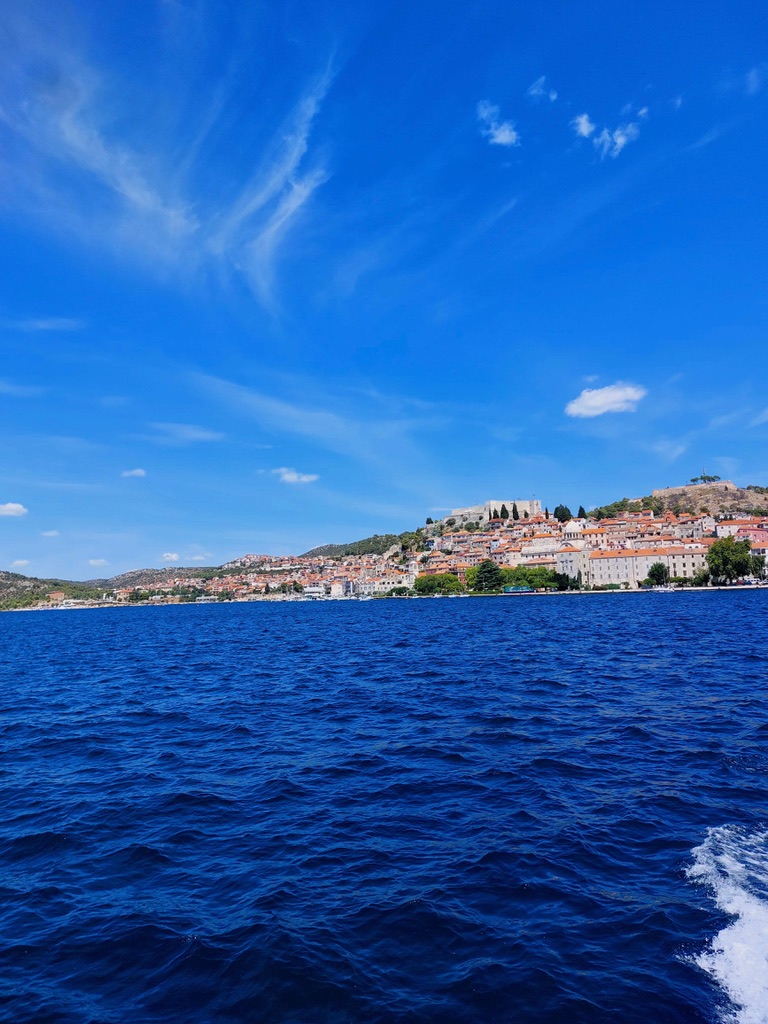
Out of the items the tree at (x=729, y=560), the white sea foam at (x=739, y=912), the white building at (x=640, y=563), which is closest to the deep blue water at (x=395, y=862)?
the white sea foam at (x=739, y=912)

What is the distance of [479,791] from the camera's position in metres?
12.4

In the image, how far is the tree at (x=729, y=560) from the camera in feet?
410

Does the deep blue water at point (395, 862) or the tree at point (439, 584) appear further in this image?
the tree at point (439, 584)

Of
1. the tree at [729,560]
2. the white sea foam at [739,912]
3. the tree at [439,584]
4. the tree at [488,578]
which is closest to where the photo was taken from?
the white sea foam at [739,912]

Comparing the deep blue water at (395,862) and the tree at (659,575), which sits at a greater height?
the tree at (659,575)

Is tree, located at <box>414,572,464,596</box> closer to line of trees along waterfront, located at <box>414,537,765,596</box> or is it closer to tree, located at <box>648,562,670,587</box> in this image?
line of trees along waterfront, located at <box>414,537,765,596</box>

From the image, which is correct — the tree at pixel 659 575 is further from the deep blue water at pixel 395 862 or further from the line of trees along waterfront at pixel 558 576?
the deep blue water at pixel 395 862

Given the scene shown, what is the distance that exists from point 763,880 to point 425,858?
15.0 ft

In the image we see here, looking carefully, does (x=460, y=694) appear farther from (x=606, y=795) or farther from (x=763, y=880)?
(x=763, y=880)

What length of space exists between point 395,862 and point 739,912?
14.8ft

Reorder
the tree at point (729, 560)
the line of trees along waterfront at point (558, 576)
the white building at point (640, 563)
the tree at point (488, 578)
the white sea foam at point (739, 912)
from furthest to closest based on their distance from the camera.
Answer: the tree at point (488, 578) < the white building at point (640, 563) < the line of trees along waterfront at point (558, 576) < the tree at point (729, 560) < the white sea foam at point (739, 912)

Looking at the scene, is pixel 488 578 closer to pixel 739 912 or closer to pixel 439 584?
pixel 439 584

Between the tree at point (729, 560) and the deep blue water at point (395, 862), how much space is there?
117692mm

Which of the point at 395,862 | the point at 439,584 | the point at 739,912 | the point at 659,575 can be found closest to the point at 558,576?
the point at 659,575
